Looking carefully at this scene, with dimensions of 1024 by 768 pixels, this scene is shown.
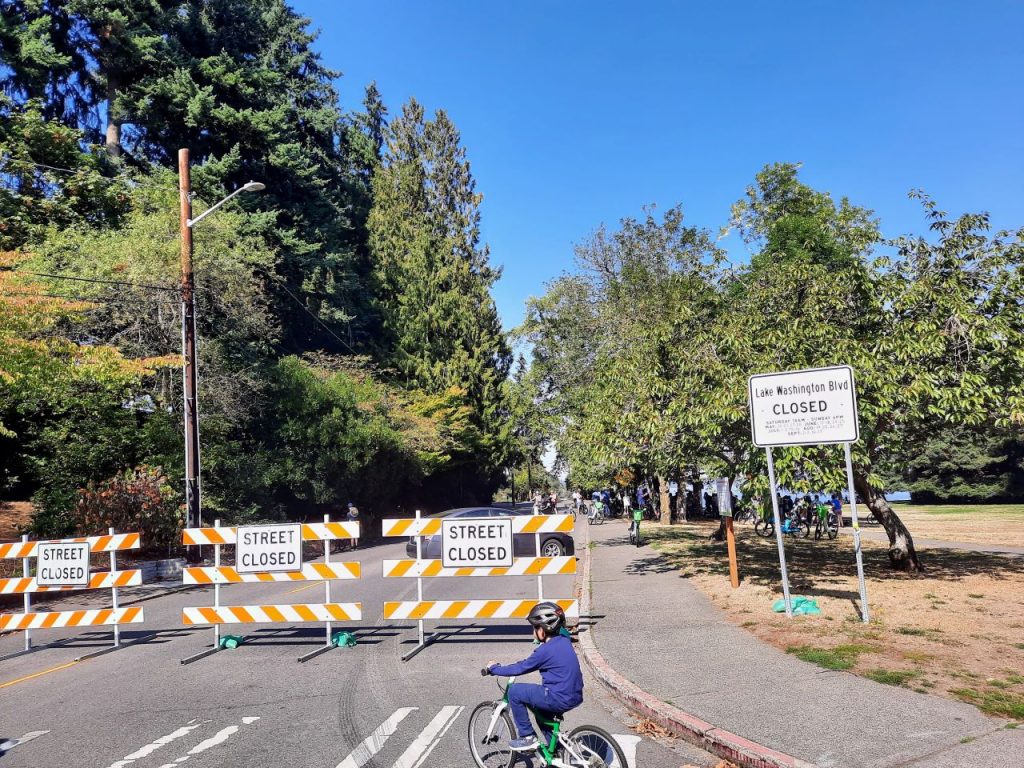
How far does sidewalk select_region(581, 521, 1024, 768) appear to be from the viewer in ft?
16.3

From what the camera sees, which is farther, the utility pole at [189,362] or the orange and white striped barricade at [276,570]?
the utility pole at [189,362]

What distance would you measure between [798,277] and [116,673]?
12624mm

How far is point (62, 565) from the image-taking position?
10.7 metres

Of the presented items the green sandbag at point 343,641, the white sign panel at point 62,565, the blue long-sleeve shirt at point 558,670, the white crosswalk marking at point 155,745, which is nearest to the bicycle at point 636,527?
the green sandbag at point 343,641

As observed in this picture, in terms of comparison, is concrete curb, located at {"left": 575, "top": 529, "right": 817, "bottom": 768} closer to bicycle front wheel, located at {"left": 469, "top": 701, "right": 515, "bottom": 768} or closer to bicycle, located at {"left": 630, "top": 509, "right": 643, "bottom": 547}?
bicycle front wheel, located at {"left": 469, "top": 701, "right": 515, "bottom": 768}

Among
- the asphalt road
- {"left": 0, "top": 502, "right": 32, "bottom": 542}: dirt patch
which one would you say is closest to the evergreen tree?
{"left": 0, "top": 502, "right": 32, "bottom": 542}: dirt patch

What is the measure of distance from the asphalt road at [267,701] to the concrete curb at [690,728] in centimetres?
14

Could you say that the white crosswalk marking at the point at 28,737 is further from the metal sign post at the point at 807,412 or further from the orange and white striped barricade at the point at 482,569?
the metal sign post at the point at 807,412

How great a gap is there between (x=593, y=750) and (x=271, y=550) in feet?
21.9

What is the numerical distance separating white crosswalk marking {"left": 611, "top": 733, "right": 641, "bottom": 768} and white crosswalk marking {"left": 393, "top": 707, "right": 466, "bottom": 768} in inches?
58.0

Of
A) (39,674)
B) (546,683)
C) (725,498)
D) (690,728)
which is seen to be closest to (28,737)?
(39,674)

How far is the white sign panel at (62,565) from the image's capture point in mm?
10625

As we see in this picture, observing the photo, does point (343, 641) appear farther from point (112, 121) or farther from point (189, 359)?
point (112, 121)

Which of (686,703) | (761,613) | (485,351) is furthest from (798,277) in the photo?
(485,351)
